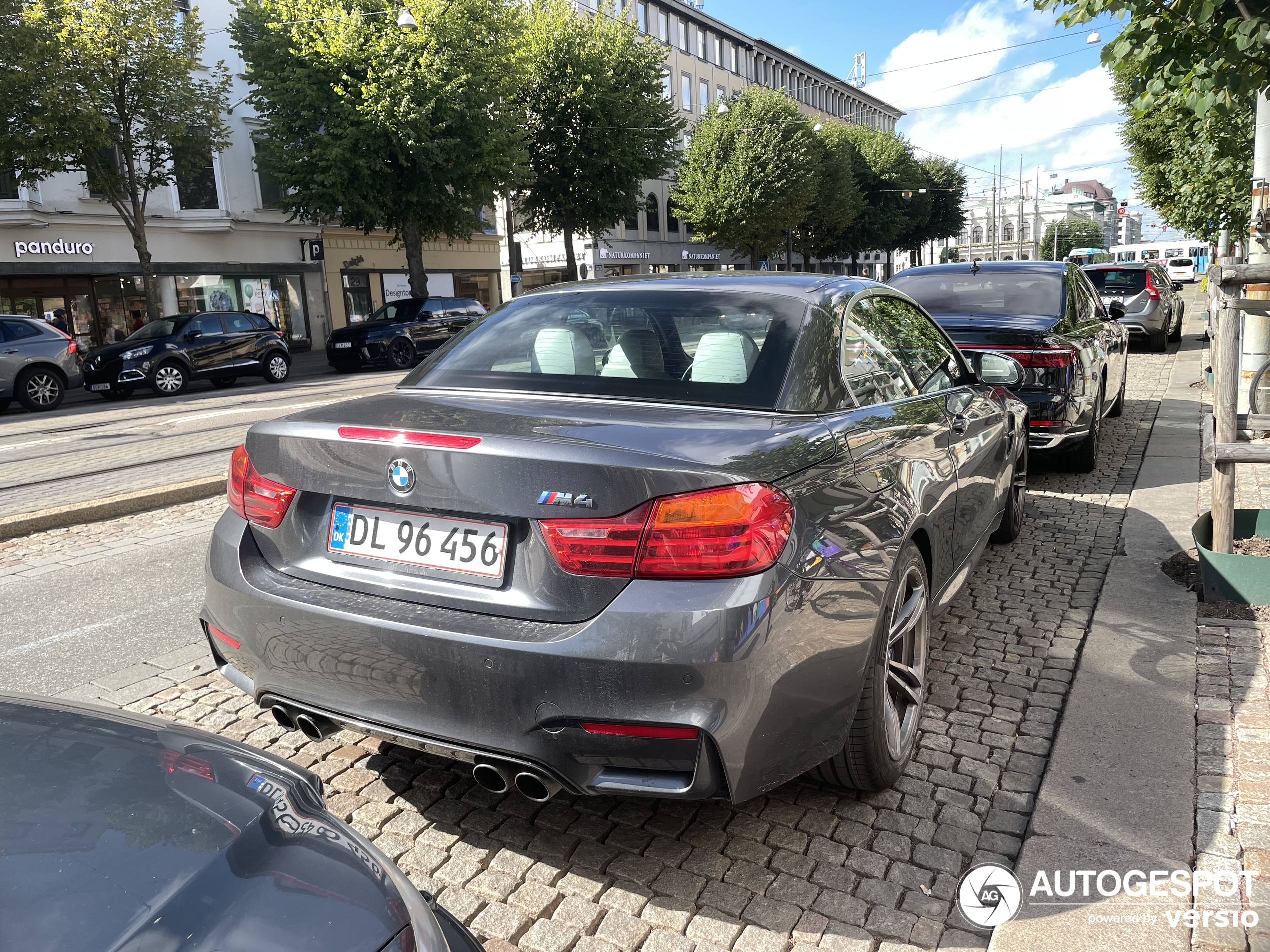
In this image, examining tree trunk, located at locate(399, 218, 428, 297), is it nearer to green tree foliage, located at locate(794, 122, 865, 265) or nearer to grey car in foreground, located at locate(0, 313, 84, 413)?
grey car in foreground, located at locate(0, 313, 84, 413)

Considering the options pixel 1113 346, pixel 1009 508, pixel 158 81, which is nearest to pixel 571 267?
pixel 158 81

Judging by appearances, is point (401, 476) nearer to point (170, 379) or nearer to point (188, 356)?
point (170, 379)

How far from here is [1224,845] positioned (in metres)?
2.66

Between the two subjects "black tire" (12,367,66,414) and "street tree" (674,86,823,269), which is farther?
"street tree" (674,86,823,269)

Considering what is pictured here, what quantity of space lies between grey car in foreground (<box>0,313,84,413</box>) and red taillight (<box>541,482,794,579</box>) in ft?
59.0

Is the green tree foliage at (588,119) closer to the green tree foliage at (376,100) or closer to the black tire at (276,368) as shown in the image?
the green tree foliage at (376,100)

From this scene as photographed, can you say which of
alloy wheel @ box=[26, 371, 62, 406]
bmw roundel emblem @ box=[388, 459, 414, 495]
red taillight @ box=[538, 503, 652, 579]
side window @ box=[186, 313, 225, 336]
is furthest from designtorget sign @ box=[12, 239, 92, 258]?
red taillight @ box=[538, 503, 652, 579]

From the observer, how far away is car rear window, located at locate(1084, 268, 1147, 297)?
19.2 meters

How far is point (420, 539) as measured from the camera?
98.7 inches

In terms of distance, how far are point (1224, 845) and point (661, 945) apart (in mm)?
1545

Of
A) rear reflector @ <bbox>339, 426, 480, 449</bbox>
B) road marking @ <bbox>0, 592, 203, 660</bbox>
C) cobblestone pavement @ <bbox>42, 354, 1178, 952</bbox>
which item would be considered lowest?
cobblestone pavement @ <bbox>42, 354, 1178, 952</bbox>

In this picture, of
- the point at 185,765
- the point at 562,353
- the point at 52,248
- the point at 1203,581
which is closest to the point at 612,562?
the point at 185,765

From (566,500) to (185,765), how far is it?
0.96 meters

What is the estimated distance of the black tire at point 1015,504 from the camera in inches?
219
